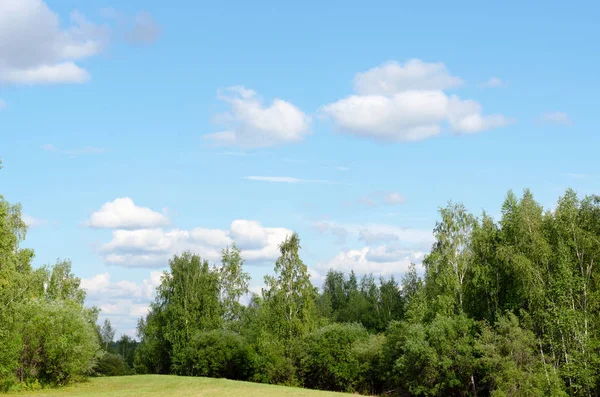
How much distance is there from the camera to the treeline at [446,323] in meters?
46.2

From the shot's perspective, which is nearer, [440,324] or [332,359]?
[440,324]

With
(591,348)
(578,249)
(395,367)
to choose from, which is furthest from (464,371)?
(578,249)

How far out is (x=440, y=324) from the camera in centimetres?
5084

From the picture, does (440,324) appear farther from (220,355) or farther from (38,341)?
(38,341)

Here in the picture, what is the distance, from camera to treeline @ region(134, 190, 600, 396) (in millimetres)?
46188

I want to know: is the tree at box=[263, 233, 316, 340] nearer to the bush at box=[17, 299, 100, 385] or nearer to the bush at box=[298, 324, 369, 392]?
the bush at box=[298, 324, 369, 392]

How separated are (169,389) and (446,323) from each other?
22985 mm

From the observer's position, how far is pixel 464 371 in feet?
165

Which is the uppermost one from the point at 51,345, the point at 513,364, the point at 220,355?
the point at 51,345

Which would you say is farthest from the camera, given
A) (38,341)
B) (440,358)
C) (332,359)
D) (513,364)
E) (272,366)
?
(272,366)

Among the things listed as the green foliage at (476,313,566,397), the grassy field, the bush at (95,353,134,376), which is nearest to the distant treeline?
the green foliage at (476,313,566,397)

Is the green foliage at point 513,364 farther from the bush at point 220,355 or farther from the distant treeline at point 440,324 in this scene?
the bush at point 220,355

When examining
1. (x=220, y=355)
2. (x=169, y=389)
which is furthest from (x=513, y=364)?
(x=220, y=355)

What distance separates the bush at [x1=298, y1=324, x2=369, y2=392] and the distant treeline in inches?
4.9
